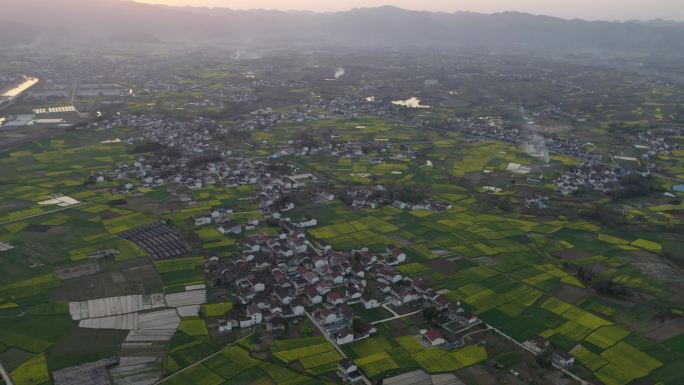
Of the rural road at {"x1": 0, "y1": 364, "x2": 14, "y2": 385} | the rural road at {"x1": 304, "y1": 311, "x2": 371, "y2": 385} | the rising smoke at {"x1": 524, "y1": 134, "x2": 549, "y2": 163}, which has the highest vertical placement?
the rising smoke at {"x1": 524, "y1": 134, "x2": 549, "y2": 163}

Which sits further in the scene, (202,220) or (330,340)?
(202,220)

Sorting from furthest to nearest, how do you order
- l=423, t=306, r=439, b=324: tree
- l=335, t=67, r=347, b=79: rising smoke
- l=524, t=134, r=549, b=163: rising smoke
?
l=335, t=67, r=347, b=79: rising smoke < l=524, t=134, r=549, b=163: rising smoke < l=423, t=306, r=439, b=324: tree

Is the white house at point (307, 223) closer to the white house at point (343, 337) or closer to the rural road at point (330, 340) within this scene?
the rural road at point (330, 340)

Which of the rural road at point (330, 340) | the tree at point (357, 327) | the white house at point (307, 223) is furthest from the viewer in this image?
the white house at point (307, 223)

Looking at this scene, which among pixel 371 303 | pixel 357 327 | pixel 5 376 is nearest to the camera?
pixel 5 376

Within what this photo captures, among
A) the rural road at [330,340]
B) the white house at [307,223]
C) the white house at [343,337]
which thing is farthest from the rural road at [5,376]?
the white house at [307,223]

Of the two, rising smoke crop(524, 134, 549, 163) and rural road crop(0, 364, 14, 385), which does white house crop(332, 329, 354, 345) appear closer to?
rural road crop(0, 364, 14, 385)

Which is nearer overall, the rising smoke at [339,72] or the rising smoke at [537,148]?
the rising smoke at [537,148]

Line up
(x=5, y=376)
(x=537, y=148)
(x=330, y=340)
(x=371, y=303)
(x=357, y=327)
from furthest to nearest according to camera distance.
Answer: (x=537, y=148) < (x=371, y=303) < (x=357, y=327) < (x=330, y=340) < (x=5, y=376)

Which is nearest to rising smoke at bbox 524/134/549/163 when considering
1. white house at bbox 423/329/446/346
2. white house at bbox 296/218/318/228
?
white house at bbox 296/218/318/228

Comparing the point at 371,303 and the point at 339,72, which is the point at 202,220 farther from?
the point at 339,72

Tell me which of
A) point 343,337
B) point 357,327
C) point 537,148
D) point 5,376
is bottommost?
point 5,376

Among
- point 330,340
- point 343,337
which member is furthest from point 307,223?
point 343,337
